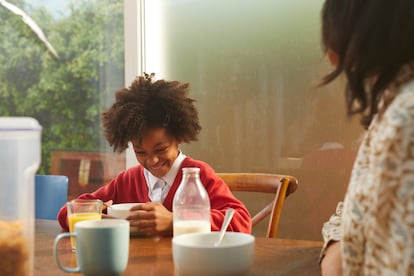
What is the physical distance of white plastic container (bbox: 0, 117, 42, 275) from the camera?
2.72 feet

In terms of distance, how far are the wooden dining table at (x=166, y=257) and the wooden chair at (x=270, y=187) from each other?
26cm

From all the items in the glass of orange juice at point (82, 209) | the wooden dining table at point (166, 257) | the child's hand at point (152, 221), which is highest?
the glass of orange juice at point (82, 209)

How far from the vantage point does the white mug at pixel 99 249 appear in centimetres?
93

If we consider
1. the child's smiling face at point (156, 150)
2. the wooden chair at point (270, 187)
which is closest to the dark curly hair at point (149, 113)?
the child's smiling face at point (156, 150)

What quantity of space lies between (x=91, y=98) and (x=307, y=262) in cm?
224

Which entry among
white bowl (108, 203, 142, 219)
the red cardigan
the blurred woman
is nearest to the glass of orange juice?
white bowl (108, 203, 142, 219)

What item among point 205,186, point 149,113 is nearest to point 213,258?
point 205,186

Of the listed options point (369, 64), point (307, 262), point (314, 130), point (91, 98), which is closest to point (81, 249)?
point (307, 262)

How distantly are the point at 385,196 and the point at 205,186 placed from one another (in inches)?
35.9

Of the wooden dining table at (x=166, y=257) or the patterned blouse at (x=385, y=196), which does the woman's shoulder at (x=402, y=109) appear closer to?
the patterned blouse at (x=385, y=196)

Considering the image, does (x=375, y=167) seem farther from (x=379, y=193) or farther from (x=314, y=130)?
(x=314, y=130)

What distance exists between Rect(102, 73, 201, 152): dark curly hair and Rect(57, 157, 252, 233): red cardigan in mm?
108

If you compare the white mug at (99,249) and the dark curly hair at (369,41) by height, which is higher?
the dark curly hair at (369,41)

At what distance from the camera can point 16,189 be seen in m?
0.85
